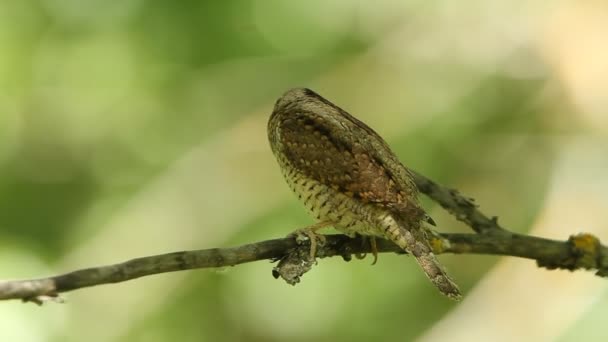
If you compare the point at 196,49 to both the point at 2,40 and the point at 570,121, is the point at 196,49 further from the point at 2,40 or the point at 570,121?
the point at 570,121

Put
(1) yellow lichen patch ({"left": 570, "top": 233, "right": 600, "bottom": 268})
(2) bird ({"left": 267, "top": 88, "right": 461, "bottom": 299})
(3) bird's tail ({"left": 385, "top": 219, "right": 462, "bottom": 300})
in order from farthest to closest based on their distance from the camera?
(1) yellow lichen patch ({"left": 570, "top": 233, "right": 600, "bottom": 268}), (2) bird ({"left": 267, "top": 88, "right": 461, "bottom": 299}), (3) bird's tail ({"left": 385, "top": 219, "right": 462, "bottom": 300})

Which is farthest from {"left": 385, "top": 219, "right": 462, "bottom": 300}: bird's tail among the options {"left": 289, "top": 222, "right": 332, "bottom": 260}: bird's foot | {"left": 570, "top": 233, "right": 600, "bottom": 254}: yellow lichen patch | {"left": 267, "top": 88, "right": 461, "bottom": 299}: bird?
{"left": 570, "top": 233, "right": 600, "bottom": 254}: yellow lichen patch

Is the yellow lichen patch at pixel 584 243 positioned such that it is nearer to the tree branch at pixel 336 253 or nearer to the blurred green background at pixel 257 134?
the tree branch at pixel 336 253

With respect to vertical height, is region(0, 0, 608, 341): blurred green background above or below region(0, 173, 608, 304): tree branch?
above

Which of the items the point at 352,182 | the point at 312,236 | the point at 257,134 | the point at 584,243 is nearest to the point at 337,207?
the point at 352,182

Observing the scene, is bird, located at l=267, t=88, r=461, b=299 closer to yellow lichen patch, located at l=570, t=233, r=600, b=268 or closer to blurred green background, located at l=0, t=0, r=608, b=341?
yellow lichen patch, located at l=570, t=233, r=600, b=268

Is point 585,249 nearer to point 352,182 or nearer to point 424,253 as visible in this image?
point 424,253

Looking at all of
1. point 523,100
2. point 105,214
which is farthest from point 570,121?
point 105,214
